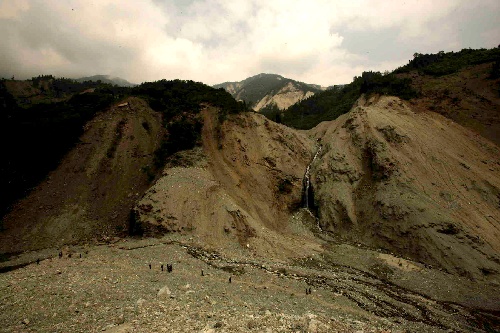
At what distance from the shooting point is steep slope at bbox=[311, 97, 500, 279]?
23547mm

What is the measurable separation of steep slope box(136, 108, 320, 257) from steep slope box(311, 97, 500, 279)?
12.5 feet

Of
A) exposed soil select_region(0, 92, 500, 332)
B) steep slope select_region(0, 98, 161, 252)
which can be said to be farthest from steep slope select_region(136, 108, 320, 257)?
steep slope select_region(0, 98, 161, 252)

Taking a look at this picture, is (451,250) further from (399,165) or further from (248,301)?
(248,301)

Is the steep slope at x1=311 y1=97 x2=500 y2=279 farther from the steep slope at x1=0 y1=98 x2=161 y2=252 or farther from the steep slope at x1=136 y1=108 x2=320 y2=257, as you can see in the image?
the steep slope at x1=0 y1=98 x2=161 y2=252

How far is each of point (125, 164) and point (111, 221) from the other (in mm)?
7083

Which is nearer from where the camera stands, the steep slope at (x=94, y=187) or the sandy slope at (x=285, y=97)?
the steep slope at (x=94, y=187)

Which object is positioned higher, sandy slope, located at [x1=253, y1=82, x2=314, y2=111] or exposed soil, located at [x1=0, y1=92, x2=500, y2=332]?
sandy slope, located at [x1=253, y1=82, x2=314, y2=111]

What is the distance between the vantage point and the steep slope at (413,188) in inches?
927

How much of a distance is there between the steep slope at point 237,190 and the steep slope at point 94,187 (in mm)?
4303

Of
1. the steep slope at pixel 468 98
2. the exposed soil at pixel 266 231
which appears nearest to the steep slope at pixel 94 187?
the exposed soil at pixel 266 231

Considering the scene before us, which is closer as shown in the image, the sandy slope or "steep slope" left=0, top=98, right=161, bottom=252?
"steep slope" left=0, top=98, right=161, bottom=252

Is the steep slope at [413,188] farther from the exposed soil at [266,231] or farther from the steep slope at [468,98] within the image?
the steep slope at [468,98]

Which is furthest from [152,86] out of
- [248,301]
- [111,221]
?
[248,301]

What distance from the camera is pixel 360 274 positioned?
2139 cm
